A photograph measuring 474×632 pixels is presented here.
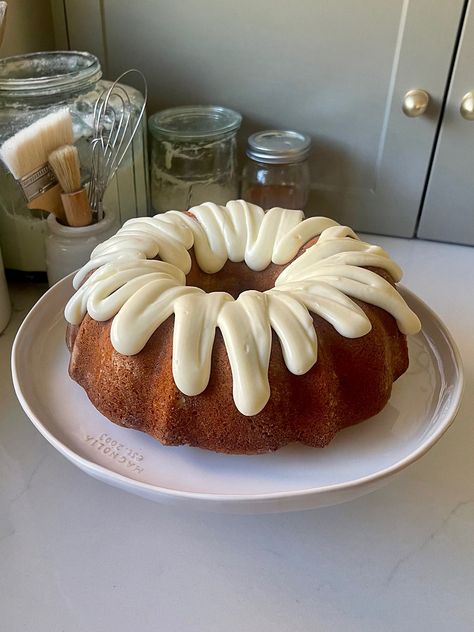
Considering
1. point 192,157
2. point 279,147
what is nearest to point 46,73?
point 192,157

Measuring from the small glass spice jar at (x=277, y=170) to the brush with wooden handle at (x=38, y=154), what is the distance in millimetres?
→ 292

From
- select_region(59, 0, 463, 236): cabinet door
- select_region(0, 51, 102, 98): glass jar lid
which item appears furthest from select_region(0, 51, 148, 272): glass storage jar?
select_region(59, 0, 463, 236): cabinet door

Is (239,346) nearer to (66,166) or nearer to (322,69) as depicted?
(66,166)

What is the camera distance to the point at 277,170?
921 mm

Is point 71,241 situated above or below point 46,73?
below

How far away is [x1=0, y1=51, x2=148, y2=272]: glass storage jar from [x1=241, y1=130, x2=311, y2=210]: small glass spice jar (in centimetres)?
16

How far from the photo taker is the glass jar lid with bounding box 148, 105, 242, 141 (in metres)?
0.89

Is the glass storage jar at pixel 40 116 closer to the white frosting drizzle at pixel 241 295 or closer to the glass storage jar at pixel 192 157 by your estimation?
the glass storage jar at pixel 192 157

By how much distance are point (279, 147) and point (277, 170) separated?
39 mm

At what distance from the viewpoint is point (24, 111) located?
0.75m

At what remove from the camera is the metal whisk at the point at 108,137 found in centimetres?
Result: 77

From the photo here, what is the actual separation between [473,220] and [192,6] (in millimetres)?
508

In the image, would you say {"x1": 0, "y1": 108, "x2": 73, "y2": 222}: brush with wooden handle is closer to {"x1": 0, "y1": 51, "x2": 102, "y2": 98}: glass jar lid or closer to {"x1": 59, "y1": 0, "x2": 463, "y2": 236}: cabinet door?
{"x1": 0, "y1": 51, "x2": 102, "y2": 98}: glass jar lid

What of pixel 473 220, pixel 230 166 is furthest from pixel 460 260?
pixel 230 166
